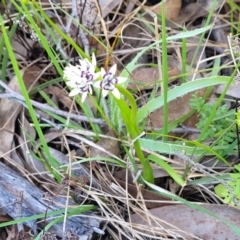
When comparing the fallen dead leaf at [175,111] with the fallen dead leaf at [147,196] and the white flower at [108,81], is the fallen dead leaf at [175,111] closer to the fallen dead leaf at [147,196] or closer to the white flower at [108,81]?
the fallen dead leaf at [147,196]

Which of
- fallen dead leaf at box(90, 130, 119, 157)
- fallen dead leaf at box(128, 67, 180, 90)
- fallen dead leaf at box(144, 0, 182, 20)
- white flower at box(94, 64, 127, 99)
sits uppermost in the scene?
white flower at box(94, 64, 127, 99)

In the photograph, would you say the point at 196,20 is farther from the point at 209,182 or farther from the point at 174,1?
the point at 209,182

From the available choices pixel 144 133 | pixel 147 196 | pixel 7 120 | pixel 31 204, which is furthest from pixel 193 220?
pixel 7 120

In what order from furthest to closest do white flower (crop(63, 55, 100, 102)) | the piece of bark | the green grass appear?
1. the piece of bark
2. the green grass
3. white flower (crop(63, 55, 100, 102))

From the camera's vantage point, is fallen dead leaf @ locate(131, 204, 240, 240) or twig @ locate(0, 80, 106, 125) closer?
fallen dead leaf @ locate(131, 204, 240, 240)

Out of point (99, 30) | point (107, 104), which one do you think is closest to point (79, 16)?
point (99, 30)

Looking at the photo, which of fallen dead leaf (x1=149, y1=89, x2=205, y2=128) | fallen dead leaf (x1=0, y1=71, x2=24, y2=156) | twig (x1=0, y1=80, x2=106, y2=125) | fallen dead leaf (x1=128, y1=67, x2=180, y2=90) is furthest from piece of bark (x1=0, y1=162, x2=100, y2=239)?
fallen dead leaf (x1=128, y1=67, x2=180, y2=90)

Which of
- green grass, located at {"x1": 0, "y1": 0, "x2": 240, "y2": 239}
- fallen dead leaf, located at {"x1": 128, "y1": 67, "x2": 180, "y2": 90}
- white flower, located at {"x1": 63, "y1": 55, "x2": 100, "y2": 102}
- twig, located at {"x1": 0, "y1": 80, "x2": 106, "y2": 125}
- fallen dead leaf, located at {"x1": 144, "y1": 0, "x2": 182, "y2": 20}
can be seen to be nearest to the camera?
white flower, located at {"x1": 63, "y1": 55, "x2": 100, "y2": 102}

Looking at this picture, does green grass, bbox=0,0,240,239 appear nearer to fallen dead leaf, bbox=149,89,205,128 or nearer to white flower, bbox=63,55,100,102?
fallen dead leaf, bbox=149,89,205,128

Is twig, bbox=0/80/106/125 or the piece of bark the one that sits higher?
twig, bbox=0/80/106/125
